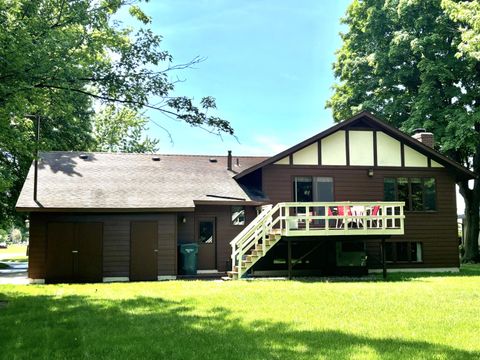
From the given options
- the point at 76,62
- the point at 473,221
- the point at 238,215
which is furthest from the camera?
the point at 473,221

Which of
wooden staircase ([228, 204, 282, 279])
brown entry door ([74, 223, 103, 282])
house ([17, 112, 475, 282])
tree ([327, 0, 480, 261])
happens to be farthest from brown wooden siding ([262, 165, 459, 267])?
brown entry door ([74, 223, 103, 282])

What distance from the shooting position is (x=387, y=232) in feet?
57.6

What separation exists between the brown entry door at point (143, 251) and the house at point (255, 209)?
4cm

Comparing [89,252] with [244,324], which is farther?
[89,252]

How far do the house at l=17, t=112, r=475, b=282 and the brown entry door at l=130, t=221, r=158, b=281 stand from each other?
0.12 ft

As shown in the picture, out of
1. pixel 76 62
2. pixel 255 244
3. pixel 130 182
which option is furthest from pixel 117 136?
pixel 76 62

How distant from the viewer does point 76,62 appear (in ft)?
34.6

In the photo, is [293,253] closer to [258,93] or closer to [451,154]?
[258,93]

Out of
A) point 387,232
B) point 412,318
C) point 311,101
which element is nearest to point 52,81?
point 412,318

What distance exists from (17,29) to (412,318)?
9.27 meters

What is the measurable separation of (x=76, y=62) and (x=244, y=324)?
625 cm

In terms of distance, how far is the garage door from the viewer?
1764 cm

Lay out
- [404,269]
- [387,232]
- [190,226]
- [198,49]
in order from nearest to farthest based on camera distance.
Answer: [198,49] < [387,232] < [190,226] < [404,269]

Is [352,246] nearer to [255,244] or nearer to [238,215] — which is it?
[238,215]
